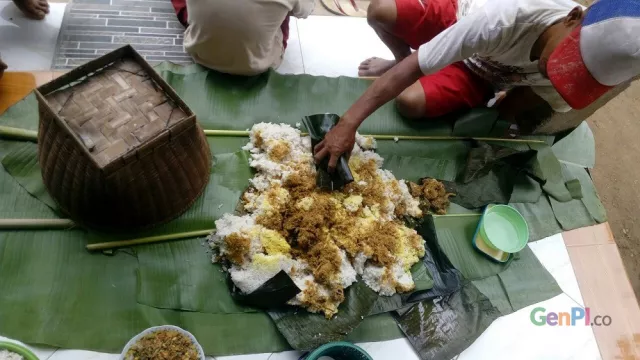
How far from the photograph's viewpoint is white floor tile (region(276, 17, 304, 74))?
2.41 metres

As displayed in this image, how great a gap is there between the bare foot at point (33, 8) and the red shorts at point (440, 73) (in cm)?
169

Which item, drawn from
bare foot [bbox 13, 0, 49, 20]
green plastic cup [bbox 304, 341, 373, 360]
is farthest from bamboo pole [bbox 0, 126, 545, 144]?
green plastic cup [bbox 304, 341, 373, 360]

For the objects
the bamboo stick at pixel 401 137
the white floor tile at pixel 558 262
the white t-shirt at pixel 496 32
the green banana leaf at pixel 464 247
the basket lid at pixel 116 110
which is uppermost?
the white t-shirt at pixel 496 32

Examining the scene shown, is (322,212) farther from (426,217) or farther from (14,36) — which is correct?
(14,36)

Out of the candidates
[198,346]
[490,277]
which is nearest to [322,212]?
[198,346]

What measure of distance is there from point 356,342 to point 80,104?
1.27 meters

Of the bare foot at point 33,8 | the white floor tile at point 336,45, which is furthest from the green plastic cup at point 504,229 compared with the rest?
the bare foot at point 33,8

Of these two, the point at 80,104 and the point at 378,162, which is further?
the point at 378,162

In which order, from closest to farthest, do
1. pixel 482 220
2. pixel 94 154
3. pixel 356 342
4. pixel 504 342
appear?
pixel 94 154 → pixel 356 342 → pixel 504 342 → pixel 482 220

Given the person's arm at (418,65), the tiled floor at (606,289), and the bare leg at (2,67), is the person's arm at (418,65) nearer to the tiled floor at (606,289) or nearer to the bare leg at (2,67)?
the tiled floor at (606,289)

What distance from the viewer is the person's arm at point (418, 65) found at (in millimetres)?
1758

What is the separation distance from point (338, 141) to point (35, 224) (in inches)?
45.1

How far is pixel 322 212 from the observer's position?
181 cm

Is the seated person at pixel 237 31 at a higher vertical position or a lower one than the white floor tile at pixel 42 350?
higher
